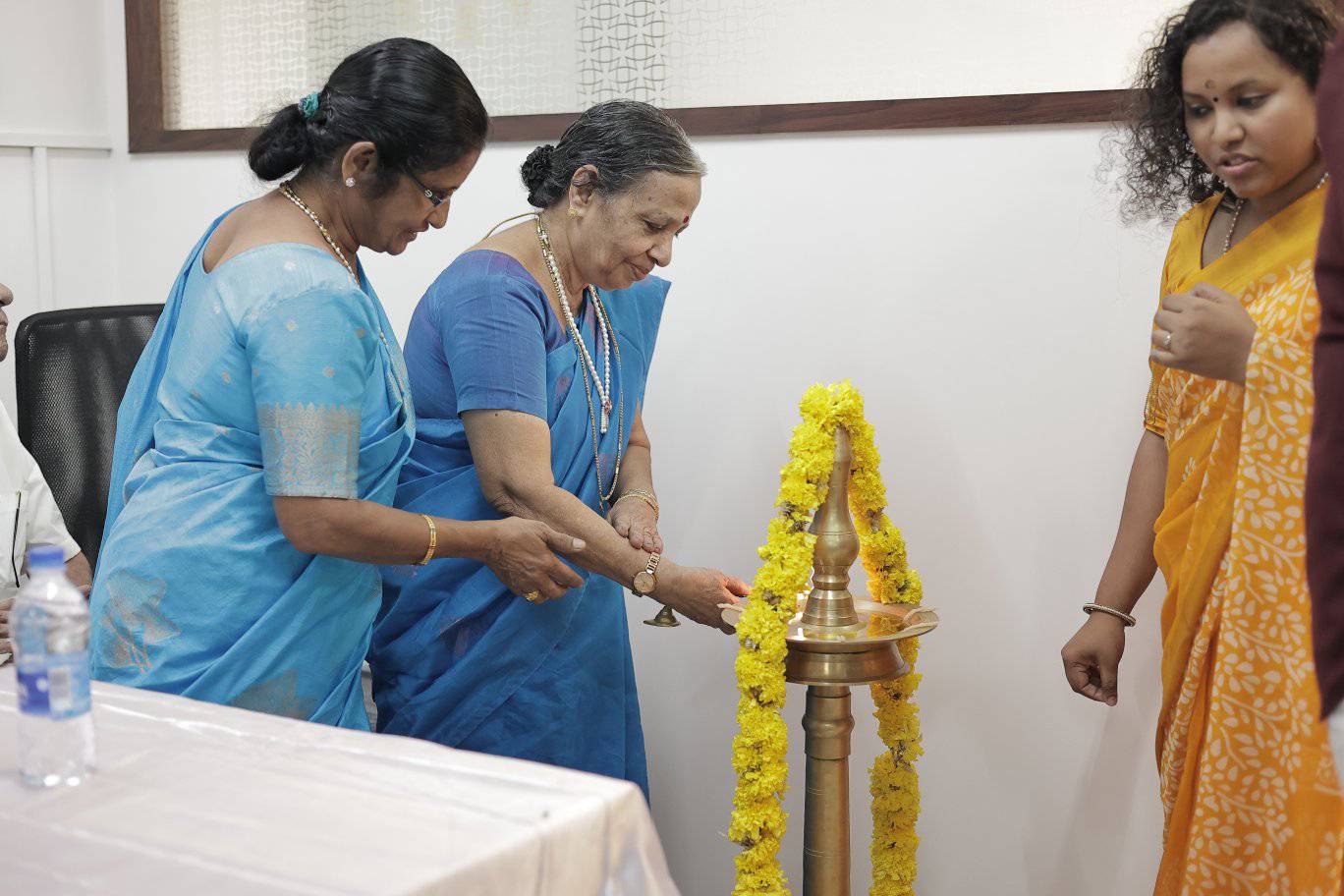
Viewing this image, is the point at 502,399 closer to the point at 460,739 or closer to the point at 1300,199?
the point at 460,739

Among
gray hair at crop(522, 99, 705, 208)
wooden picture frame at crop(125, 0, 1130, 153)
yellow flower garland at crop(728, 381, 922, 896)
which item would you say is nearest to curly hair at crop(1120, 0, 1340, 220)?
wooden picture frame at crop(125, 0, 1130, 153)

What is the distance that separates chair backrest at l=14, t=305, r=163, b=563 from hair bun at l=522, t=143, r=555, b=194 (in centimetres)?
106

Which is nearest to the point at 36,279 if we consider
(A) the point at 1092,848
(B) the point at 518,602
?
(B) the point at 518,602

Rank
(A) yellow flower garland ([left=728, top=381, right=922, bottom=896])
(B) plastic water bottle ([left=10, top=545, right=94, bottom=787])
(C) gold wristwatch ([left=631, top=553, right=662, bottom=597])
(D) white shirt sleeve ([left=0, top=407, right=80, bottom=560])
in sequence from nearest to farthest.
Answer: (B) plastic water bottle ([left=10, top=545, right=94, bottom=787]) → (A) yellow flower garland ([left=728, top=381, right=922, bottom=896]) → (C) gold wristwatch ([left=631, top=553, right=662, bottom=597]) → (D) white shirt sleeve ([left=0, top=407, right=80, bottom=560])

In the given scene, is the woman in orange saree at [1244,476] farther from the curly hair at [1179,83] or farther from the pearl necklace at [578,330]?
the pearl necklace at [578,330]

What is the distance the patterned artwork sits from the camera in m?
2.33

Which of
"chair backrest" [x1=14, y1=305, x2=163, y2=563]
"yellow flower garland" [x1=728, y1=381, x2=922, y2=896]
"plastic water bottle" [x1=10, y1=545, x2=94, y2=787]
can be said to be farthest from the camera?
"chair backrest" [x1=14, y1=305, x2=163, y2=563]

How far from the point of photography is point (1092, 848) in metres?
2.44

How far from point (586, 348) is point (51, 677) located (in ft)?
3.69

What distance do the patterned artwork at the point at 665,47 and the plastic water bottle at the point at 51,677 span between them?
3.77ft

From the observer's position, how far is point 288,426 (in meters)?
1.66

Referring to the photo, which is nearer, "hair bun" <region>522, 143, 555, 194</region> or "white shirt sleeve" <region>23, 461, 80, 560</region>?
"hair bun" <region>522, 143, 555, 194</region>

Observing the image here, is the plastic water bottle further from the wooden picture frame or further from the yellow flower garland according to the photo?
the wooden picture frame

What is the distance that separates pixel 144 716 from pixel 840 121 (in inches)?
65.0
